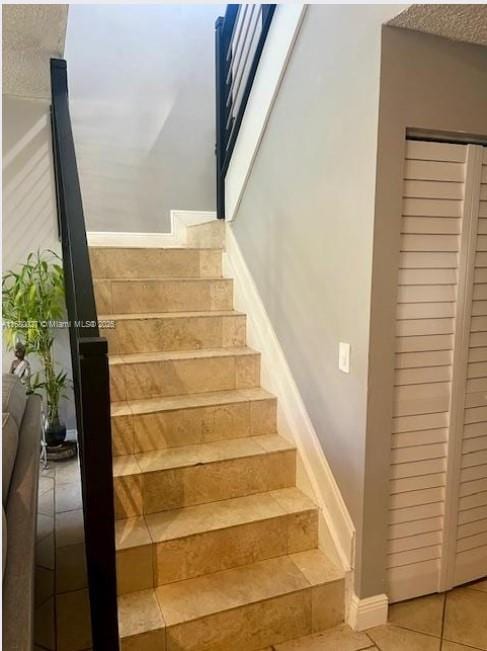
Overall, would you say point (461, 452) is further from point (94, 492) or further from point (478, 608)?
point (94, 492)

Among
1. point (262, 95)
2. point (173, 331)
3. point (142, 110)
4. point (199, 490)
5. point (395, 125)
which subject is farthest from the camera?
point (142, 110)

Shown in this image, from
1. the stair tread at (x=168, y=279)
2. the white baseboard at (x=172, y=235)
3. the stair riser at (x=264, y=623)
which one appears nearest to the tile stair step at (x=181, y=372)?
the stair tread at (x=168, y=279)

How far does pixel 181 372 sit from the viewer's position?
2.38 metres

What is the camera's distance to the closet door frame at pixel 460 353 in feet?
5.70

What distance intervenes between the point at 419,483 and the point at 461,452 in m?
0.23

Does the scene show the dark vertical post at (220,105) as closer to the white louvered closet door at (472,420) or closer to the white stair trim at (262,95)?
the white stair trim at (262,95)

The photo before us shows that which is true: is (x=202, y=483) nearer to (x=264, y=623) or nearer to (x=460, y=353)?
(x=264, y=623)

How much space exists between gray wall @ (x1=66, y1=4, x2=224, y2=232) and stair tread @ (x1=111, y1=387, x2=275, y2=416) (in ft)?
5.92

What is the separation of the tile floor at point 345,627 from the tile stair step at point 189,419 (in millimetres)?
606

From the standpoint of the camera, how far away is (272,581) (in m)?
1.80

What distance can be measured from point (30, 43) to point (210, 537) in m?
2.60

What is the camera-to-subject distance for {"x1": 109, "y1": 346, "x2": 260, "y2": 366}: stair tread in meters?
2.33

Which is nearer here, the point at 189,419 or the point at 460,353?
the point at 460,353

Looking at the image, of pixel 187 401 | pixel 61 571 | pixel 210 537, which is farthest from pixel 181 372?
pixel 61 571
